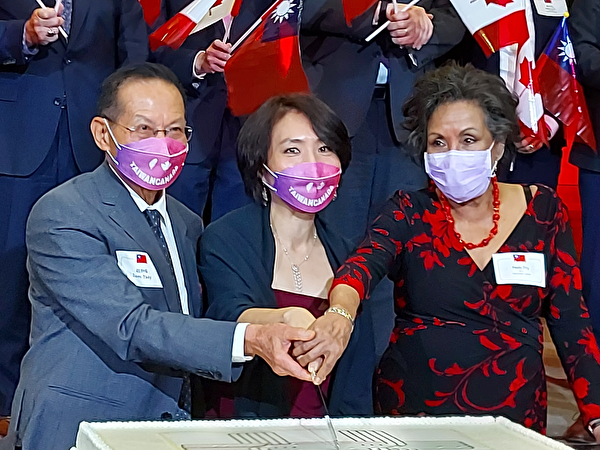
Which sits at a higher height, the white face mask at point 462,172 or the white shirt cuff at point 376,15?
the white shirt cuff at point 376,15

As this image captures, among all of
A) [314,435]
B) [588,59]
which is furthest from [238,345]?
[588,59]

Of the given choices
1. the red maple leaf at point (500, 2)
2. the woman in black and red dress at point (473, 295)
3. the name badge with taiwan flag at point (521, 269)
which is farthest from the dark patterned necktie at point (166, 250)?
the red maple leaf at point (500, 2)

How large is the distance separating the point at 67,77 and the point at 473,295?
4.65 ft

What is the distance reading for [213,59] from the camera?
2824mm

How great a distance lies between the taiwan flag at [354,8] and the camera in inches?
116

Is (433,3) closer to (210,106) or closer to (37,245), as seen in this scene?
(210,106)

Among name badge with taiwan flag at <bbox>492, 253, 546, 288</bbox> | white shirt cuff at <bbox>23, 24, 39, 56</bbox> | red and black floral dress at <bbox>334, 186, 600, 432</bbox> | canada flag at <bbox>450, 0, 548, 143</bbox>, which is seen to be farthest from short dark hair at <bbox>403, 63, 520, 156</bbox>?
white shirt cuff at <bbox>23, 24, 39, 56</bbox>

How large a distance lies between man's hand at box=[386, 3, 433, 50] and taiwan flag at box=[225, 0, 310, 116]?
0.32 m

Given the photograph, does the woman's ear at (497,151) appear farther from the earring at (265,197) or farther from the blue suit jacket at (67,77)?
the blue suit jacket at (67,77)

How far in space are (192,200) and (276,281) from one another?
601 mm

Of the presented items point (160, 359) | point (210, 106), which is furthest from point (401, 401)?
point (210, 106)

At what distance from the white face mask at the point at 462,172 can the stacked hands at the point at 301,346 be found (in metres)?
0.64

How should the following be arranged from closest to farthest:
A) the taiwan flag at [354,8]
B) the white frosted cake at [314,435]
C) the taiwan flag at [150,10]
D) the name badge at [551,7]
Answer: the white frosted cake at [314,435]
the taiwan flag at [150,10]
the taiwan flag at [354,8]
the name badge at [551,7]

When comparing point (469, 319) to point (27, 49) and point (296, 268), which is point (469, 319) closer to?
point (296, 268)
